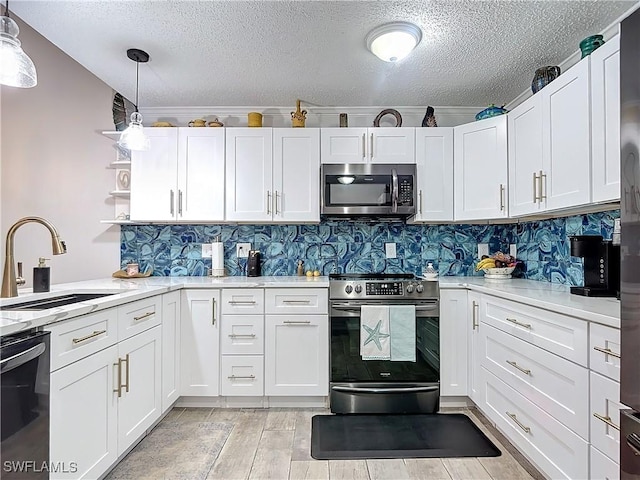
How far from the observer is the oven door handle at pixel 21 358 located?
1.16 meters

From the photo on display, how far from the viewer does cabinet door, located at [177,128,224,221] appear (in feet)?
9.73

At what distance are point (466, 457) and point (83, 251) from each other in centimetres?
323

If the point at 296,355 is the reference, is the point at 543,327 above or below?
above

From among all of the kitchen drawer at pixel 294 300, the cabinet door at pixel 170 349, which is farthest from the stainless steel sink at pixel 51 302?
the kitchen drawer at pixel 294 300

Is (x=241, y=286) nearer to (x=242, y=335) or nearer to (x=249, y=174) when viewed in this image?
(x=242, y=335)

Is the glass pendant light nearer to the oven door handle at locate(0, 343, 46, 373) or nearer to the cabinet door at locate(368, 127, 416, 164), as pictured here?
the oven door handle at locate(0, 343, 46, 373)

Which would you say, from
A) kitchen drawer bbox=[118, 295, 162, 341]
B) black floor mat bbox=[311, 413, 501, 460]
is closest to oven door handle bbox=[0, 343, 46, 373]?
kitchen drawer bbox=[118, 295, 162, 341]

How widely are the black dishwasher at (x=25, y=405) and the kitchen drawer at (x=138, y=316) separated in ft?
1.75

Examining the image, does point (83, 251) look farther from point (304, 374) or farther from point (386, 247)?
point (386, 247)

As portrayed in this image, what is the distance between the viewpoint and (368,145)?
297cm

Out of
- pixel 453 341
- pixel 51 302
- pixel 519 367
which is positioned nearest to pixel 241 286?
pixel 51 302

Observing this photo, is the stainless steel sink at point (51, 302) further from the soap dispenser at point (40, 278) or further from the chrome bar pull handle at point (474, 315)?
the chrome bar pull handle at point (474, 315)

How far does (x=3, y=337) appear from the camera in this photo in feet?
3.88

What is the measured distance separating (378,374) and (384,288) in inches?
23.9
